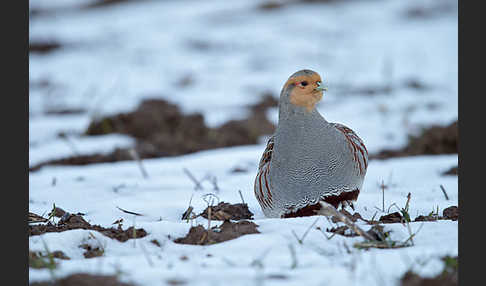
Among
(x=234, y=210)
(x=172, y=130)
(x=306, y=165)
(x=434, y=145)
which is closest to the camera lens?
(x=306, y=165)

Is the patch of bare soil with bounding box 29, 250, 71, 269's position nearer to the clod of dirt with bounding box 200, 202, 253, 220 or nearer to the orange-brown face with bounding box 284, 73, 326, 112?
the clod of dirt with bounding box 200, 202, 253, 220

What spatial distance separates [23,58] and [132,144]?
9.86ft

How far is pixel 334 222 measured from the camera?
2.54 metres

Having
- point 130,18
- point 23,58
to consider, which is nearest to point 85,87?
point 130,18

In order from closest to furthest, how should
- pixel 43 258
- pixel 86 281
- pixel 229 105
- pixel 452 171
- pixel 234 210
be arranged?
pixel 86 281 < pixel 43 258 < pixel 234 210 < pixel 452 171 < pixel 229 105

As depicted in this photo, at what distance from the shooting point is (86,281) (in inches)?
75.9

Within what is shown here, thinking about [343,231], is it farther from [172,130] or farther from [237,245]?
[172,130]

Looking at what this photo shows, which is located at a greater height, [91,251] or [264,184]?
[264,184]

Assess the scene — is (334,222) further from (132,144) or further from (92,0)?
(92,0)

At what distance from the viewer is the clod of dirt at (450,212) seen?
2.81m

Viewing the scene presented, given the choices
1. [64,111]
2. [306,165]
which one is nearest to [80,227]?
[306,165]

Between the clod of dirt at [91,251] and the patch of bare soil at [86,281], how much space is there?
0.30 m

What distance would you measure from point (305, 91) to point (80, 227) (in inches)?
49.6

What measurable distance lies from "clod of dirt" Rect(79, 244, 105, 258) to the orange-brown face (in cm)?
118
